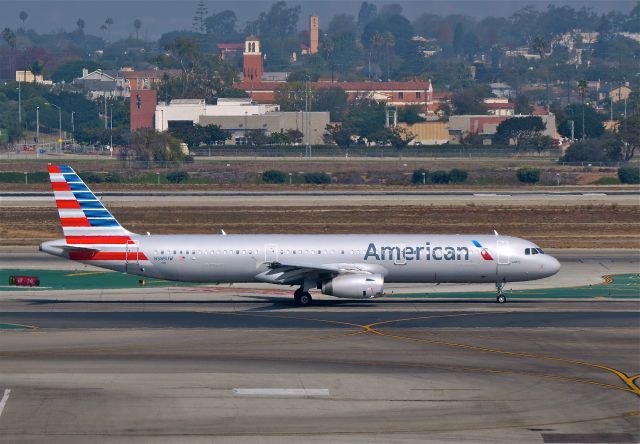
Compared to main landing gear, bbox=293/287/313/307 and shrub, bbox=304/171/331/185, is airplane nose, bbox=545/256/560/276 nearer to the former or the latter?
main landing gear, bbox=293/287/313/307

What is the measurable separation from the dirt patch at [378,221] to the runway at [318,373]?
2719 cm

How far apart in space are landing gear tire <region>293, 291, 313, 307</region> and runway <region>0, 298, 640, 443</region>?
2.20 feet

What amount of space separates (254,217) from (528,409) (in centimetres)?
5745

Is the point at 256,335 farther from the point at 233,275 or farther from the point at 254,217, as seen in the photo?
the point at 254,217

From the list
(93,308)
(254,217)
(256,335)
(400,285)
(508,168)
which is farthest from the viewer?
(508,168)

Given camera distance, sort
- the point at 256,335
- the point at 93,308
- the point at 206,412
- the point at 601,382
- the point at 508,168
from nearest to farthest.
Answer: the point at 206,412 → the point at 601,382 → the point at 256,335 → the point at 93,308 → the point at 508,168

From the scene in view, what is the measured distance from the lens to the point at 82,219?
58.8m

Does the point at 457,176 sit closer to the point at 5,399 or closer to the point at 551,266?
the point at 551,266

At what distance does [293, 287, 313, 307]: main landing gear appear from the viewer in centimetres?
5844

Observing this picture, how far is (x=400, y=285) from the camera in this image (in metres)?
66.6

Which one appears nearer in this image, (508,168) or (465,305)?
(465,305)

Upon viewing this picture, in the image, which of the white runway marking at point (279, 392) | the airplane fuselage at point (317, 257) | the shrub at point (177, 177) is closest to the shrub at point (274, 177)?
the shrub at point (177, 177)

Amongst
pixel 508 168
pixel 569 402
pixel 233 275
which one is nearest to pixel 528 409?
pixel 569 402

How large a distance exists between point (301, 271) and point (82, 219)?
1146 cm
